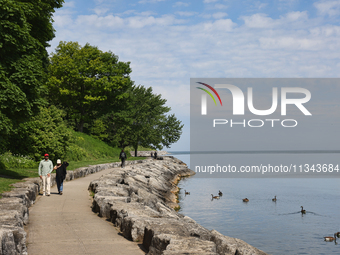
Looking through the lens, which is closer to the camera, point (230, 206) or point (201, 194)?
point (230, 206)

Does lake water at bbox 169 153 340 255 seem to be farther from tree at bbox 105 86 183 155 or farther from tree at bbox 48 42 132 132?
tree at bbox 48 42 132 132

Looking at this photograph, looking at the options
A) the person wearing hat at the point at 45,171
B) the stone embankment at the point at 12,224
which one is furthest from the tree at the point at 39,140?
the stone embankment at the point at 12,224

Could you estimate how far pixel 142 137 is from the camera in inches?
2074

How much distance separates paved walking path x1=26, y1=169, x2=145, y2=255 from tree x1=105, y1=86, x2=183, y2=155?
38.9m

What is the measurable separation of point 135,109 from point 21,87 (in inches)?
1514

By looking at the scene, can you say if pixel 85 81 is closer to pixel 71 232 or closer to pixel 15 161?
pixel 15 161

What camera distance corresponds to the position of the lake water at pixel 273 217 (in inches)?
658

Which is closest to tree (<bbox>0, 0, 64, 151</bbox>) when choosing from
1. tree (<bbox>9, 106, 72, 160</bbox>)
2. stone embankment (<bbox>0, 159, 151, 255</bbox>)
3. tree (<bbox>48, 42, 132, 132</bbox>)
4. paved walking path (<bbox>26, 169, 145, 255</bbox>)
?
paved walking path (<bbox>26, 169, 145, 255</bbox>)

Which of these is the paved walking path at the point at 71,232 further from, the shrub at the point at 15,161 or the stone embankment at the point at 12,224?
the shrub at the point at 15,161

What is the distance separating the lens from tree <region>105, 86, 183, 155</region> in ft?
174

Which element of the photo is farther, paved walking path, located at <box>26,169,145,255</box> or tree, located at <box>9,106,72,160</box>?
tree, located at <box>9,106,72,160</box>

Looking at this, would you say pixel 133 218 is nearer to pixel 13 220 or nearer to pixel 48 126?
pixel 13 220

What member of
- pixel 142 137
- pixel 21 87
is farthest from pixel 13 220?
pixel 142 137

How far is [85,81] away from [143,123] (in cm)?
1047
